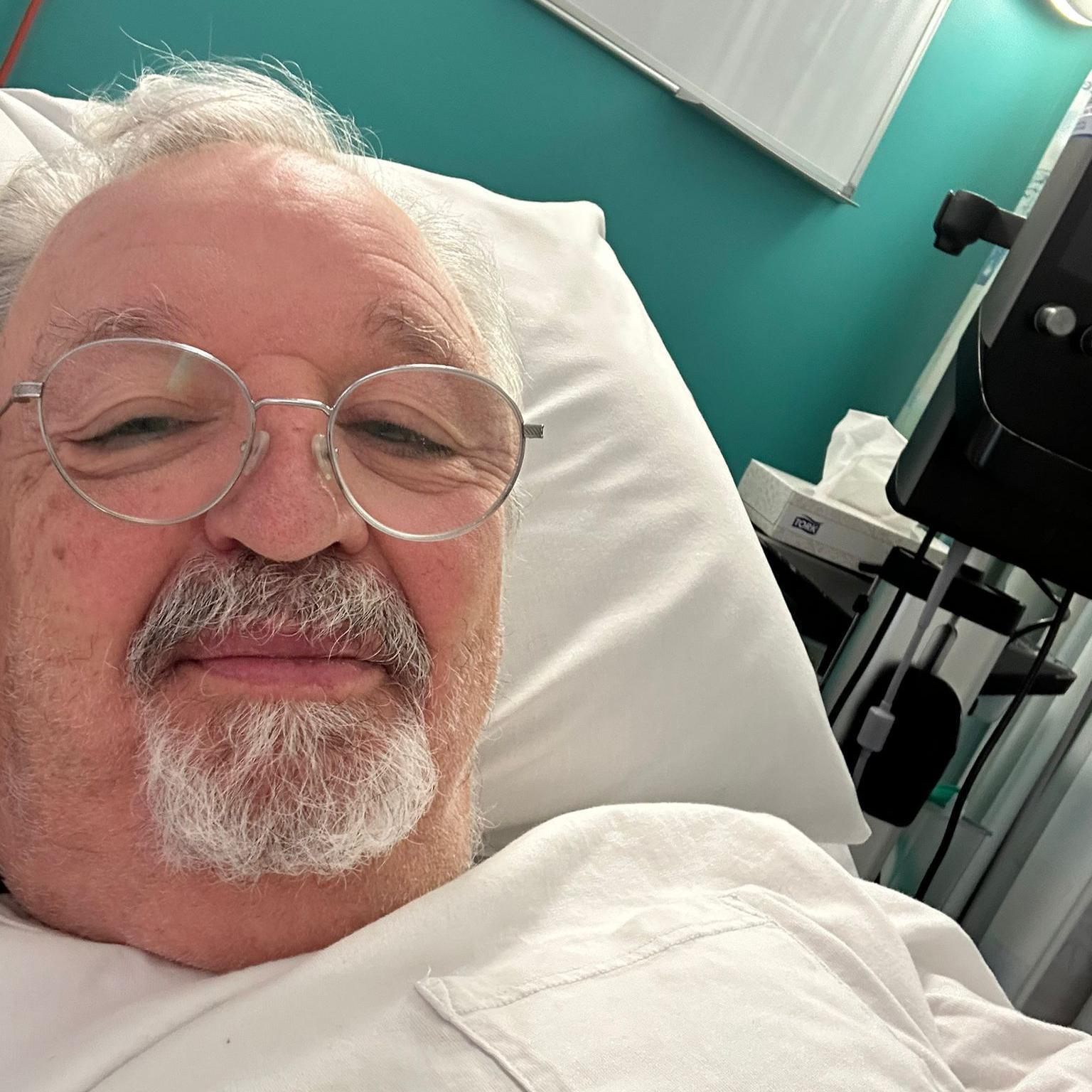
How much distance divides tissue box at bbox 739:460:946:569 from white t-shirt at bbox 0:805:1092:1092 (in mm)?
715

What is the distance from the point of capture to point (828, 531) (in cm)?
144

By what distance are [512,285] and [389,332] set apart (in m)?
0.51

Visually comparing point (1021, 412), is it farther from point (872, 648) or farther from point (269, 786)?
point (269, 786)

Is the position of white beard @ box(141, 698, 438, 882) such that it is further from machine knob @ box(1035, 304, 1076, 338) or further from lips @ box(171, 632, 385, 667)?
machine knob @ box(1035, 304, 1076, 338)

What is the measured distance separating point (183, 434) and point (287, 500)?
0.30ft

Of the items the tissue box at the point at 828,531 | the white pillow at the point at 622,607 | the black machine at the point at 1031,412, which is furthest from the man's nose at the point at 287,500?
the tissue box at the point at 828,531

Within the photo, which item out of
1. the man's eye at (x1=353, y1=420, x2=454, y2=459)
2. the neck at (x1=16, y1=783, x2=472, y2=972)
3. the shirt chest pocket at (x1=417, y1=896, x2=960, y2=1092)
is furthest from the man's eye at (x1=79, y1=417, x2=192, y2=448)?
the shirt chest pocket at (x1=417, y1=896, x2=960, y2=1092)

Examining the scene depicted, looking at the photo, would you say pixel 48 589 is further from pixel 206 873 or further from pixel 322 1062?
pixel 322 1062

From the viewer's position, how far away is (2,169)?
36.0 inches

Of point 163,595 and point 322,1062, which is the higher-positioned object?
point 163,595

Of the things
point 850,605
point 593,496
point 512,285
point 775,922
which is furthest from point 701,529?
→ point 850,605

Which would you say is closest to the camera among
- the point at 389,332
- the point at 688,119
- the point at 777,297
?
the point at 389,332

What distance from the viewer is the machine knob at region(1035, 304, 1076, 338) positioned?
3.17 feet

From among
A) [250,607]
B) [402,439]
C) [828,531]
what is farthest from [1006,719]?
[250,607]
